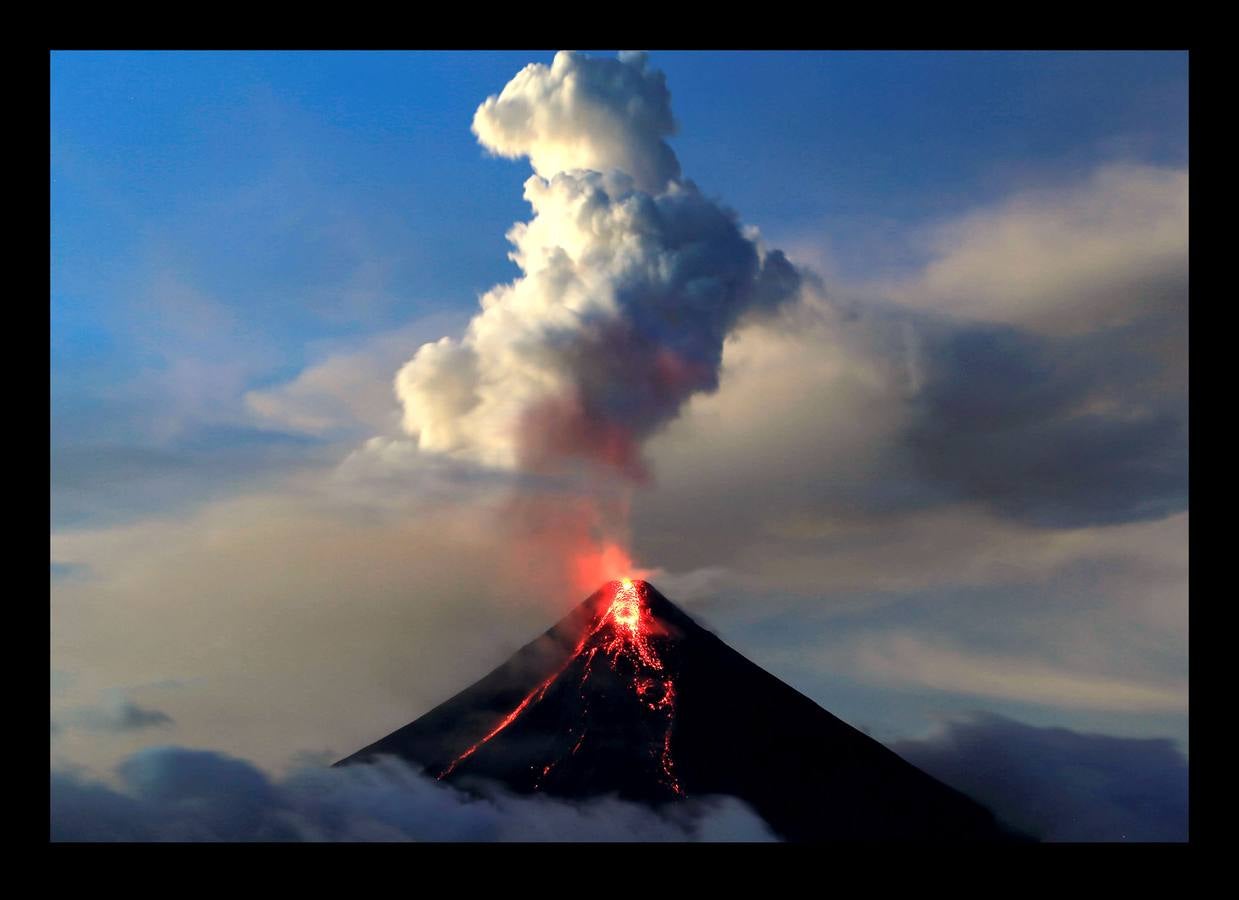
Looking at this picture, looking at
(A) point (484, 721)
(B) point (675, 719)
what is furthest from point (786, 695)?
(A) point (484, 721)
